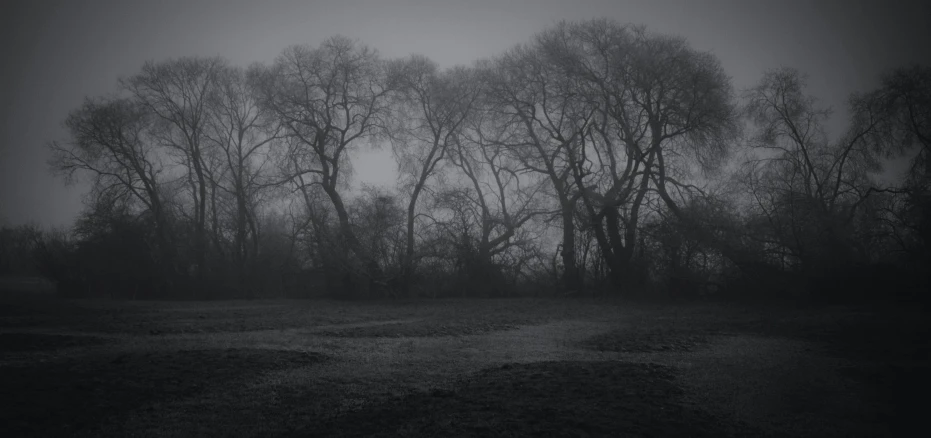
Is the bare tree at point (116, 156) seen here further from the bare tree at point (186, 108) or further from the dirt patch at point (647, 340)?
the dirt patch at point (647, 340)

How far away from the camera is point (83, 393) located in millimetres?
6172

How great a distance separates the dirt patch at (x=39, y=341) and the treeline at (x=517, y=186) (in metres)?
17.6

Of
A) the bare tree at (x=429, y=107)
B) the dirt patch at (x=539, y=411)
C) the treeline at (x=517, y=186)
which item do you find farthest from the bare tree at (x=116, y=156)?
the dirt patch at (x=539, y=411)

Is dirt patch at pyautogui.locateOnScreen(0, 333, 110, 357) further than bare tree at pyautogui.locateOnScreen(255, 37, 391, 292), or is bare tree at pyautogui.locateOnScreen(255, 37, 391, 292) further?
bare tree at pyautogui.locateOnScreen(255, 37, 391, 292)

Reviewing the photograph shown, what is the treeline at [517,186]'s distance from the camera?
73.3ft

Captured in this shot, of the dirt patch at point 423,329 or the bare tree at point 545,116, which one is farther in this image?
the bare tree at point 545,116

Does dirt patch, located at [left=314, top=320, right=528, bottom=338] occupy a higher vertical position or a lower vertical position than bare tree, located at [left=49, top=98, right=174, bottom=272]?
lower

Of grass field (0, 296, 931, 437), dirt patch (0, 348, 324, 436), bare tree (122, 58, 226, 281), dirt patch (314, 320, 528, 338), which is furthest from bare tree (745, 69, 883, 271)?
bare tree (122, 58, 226, 281)

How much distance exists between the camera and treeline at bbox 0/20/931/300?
22328 mm

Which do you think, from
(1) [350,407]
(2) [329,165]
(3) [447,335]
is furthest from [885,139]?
(2) [329,165]

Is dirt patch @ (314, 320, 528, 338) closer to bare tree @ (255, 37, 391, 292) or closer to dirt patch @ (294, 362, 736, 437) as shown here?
dirt patch @ (294, 362, 736, 437)

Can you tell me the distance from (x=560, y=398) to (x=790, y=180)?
85.7 ft

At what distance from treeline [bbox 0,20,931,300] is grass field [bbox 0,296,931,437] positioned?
33.0 feet

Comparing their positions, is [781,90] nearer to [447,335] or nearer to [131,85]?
[447,335]
